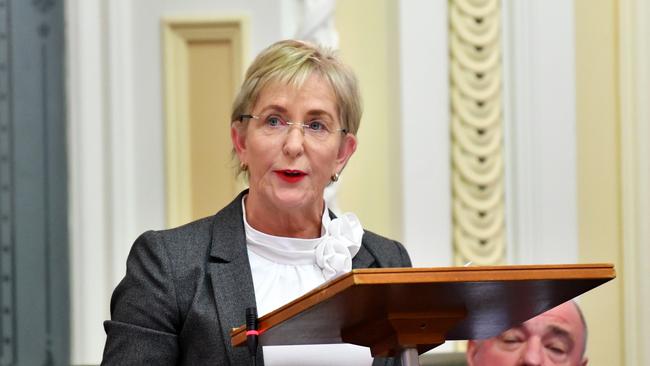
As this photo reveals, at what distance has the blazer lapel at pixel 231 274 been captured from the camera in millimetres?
2926

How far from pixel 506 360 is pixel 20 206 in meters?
1.89

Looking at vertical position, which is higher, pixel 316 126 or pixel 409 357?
pixel 316 126

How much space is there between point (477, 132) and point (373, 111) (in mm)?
350

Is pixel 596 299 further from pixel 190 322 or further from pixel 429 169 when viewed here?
pixel 190 322

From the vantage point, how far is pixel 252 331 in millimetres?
2564

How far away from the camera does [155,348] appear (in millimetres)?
2879

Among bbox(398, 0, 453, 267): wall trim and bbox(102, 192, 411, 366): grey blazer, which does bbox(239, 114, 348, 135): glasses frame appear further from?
bbox(398, 0, 453, 267): wall trim

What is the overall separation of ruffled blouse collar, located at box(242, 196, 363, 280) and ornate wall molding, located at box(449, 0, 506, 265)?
141 cm

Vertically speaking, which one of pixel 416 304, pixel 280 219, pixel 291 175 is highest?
pixel 291 175

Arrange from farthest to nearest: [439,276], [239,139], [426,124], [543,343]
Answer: [426,124], [543,343], [239,139], [439,276]

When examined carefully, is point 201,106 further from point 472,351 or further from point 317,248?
point 317,248

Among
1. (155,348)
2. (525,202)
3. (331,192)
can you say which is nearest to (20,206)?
(331,192)

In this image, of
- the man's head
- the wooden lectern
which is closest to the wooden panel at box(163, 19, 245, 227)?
the man's head

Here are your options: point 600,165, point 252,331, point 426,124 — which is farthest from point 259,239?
point 600,165
